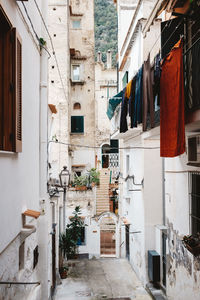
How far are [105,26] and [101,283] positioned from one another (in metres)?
51.4

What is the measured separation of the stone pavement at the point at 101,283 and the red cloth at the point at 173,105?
760 centimetres

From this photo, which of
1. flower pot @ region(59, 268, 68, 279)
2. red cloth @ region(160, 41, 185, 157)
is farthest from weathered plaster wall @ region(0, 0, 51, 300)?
flower pot @ region(59, 268, 68, 279)

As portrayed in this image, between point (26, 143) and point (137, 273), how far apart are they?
957cm

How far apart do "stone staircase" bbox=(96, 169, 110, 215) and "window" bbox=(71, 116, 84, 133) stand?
15.2 feet

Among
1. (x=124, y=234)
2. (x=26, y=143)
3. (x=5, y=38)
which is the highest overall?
(x=5, y=38)

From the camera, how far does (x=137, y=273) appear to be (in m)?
13.2

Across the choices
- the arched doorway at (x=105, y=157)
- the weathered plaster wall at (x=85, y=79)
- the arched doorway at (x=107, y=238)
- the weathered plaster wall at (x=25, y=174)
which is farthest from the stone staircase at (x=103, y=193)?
the weathered plaster wall at (x=25, y=174)

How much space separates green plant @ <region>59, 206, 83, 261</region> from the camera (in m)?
14.7

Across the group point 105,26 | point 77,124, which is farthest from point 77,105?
point 105,26

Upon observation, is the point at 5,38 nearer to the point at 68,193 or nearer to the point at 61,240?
the point at 61,240

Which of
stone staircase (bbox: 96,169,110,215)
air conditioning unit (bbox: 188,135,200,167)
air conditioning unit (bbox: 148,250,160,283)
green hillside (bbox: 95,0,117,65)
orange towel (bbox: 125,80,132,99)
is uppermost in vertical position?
green hillside (bbox: 95,0,117,65)

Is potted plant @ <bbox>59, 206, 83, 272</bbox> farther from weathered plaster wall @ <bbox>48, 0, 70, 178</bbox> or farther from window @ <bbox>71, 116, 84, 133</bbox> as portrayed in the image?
window @ <bbox>71, 116, 84, 133</bbox>

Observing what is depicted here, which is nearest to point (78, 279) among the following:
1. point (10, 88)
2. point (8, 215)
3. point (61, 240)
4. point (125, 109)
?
point (61, 240)

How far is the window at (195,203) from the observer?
263 inches
